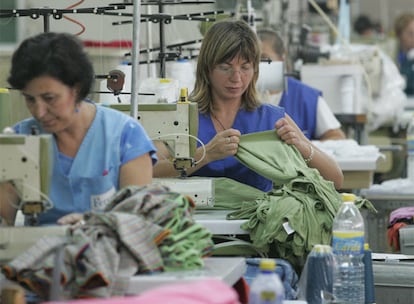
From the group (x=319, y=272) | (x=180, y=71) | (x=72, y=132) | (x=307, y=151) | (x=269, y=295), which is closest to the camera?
(x=269, y=295)

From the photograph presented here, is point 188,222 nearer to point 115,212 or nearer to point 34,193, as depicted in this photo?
point 115,212

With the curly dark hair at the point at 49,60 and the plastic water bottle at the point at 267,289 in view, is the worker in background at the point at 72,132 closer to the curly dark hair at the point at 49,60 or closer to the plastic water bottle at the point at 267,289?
the curly dark hair at the point at 49,60

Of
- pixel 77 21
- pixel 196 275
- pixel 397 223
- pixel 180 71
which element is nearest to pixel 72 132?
pixel 196 275

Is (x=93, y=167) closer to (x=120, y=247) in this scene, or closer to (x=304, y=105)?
(x=120, y=247)

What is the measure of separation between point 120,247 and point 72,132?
51 centimetres

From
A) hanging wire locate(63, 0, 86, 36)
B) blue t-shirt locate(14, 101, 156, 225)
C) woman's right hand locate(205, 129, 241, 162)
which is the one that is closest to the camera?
blue t-shirt locate(14, 101, 156, 225)

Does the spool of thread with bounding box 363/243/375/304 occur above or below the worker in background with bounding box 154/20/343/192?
below

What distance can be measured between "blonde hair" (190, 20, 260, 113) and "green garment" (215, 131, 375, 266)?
0.34 metres

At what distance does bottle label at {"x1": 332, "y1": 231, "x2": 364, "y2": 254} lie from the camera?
11.7 feet

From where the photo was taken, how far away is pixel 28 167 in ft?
9.96

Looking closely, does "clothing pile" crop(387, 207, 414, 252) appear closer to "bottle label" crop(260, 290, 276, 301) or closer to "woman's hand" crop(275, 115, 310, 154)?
"woman's hand" crop(275, 115, 310, 154)

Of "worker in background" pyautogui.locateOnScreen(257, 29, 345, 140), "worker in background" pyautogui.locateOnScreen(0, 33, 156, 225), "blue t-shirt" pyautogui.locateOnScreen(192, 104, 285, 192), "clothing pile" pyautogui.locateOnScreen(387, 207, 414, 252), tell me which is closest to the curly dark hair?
"worker in background" pyautogui.locateOnScreen(0, 33, 156, 225)

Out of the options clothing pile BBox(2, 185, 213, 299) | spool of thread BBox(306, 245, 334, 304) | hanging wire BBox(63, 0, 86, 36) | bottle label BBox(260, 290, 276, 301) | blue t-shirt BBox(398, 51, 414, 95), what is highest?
hanging wire BBox(63, 0, 86, 36)

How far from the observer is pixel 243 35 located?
4.51 m
